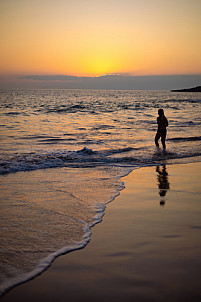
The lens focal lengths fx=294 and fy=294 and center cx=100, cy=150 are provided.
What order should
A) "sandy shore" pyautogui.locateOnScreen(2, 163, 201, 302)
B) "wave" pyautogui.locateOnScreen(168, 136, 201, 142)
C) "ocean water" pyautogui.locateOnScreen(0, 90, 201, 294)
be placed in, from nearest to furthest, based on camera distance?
"sandy shore" pyautogui.locateOnScreen(2, 163, 201, 302) < "ocean water" pyautogui.locateOnScreen(0, 90, 201, 294) < "wave" pyautogui.locateOnScreen(168, 136, 201, 142)

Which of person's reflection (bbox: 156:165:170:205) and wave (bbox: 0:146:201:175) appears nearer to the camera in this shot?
person's reflection (bbox: 156:165:170:205)

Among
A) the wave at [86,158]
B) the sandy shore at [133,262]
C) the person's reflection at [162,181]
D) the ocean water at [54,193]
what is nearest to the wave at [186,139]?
the ocean water at [54,193]

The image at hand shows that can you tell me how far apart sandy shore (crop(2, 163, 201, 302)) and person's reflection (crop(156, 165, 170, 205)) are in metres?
0.63

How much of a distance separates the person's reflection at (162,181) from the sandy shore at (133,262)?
63 cm

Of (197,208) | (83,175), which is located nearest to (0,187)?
(83,175)

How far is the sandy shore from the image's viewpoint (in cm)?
265

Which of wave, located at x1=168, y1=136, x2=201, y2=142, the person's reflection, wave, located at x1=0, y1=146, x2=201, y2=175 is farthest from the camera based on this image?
wave, located at x1=168, y1=136, x2=201, y2=142

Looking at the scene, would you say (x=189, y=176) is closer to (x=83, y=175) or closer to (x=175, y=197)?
(x=175, y=197)

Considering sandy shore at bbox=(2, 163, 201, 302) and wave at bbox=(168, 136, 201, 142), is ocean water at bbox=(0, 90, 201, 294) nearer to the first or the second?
sandy shore at bbox=(2, 163, 201, 302)

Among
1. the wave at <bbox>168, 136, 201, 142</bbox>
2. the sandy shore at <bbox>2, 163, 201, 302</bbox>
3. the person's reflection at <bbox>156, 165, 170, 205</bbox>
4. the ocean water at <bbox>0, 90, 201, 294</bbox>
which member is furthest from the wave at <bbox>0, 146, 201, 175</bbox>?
the sandy shore at <bbox>2, 163, 201, 302</bbox>

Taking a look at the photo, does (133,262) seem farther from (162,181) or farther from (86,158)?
(86,158)

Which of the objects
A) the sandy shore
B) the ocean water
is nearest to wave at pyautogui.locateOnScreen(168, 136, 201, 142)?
the ocean water

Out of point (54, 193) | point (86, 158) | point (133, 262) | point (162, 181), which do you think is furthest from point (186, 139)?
point (133, 262)

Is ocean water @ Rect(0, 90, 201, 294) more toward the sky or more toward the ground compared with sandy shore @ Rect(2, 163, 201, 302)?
more toward the ground
